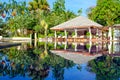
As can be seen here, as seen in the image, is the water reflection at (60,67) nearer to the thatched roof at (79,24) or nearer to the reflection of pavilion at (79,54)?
the reflection of pavilion at (79,54)

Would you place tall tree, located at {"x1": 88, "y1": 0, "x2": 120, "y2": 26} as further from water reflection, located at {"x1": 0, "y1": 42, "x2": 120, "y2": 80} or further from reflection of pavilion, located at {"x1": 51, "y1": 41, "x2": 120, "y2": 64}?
water reflection, located at {"x1": 0, "y1": 42, "x2": 120, "y2": 80}

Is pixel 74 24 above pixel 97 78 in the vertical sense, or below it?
above

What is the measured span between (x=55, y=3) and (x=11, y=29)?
1022 cm

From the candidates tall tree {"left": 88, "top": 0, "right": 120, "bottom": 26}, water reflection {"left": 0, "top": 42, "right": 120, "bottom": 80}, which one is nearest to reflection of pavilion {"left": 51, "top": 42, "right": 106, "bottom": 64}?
water reflection {"left": 0, "top": 42, "right": 120, "bottom": 80}

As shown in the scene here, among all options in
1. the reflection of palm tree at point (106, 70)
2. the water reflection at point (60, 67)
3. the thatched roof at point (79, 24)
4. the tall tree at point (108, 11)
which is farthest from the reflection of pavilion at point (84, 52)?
the tall tree at point (108, 11)

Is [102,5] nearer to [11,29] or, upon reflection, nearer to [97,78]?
[11,29]

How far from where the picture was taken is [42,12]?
4528cm

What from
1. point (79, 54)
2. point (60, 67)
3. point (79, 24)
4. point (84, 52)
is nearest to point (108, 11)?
point (79, 24)

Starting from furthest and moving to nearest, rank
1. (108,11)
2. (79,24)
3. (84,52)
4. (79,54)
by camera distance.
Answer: (108,11) → (79,24) → (84,52) → (79,54)

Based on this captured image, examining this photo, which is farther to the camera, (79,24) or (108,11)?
(108,11)

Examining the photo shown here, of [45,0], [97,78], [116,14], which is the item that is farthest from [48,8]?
[97,78]

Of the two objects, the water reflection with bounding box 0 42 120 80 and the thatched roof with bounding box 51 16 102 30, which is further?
the thatched roof with bounding box 51 16 102 30

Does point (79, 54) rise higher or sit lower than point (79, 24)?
lower

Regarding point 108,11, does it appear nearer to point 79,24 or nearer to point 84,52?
point 79,24
